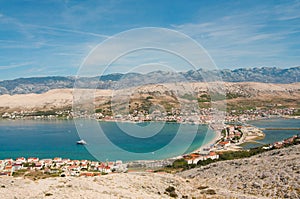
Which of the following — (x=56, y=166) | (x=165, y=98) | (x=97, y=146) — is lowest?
(x=56, y=166)

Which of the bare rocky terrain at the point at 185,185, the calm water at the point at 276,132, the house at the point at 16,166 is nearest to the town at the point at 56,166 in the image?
the house at the point at 16,166

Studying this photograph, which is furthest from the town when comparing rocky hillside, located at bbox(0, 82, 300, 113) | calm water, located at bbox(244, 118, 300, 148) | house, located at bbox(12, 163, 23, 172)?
rocky hillside, located at bbox(0, 82, 300, 113)

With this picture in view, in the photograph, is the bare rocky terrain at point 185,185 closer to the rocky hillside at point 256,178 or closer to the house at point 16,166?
the rocky hillside at point 256,178

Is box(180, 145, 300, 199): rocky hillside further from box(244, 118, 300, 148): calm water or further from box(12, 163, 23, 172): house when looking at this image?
box(244, 118, 300, 148): calm water

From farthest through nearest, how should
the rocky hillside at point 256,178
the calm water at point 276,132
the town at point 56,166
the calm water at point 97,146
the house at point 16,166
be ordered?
1. the calm water at point 276,132
2. the calm water at point 97,146
3. the house at point 16,166
4. the town at point 56,166
5. the rocky hillside at point 256,178

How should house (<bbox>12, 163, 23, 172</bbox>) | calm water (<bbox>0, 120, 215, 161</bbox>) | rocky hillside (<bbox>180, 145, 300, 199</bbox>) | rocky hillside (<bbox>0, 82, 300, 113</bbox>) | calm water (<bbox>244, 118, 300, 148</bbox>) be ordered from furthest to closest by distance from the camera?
1. rocky hillside (<bbox>0, 82, 300, 113</bbox>)
2. calm water (<bbox>244, 118, 300, 148</bbox>)
3. calm water (<bbox>0, 120, 215, 161</bbox>)
4. house (<bbox>12, 163, 23, 172</bbox>)
5. rocky hillside (<bbox>180, 145, 300, 199</bbox>)

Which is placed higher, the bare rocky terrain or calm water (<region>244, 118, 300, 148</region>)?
the bare rocky terrain

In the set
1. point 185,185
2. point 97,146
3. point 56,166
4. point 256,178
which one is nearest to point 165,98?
point 97,146

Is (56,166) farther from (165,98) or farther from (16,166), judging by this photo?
(165,98)
